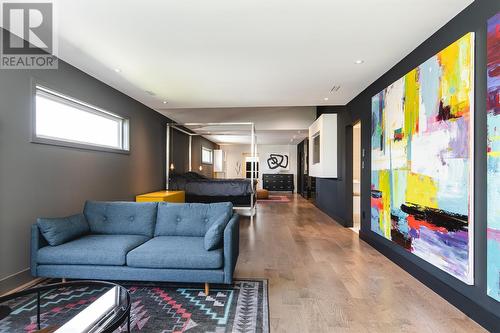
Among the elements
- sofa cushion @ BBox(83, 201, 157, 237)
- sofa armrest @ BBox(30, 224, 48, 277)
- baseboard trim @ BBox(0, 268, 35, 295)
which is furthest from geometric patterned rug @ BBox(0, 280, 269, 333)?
sofa cushion @ BBox(83, 201, 157, 237)

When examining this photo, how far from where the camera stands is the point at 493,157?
5.88ft

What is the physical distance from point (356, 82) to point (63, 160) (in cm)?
410

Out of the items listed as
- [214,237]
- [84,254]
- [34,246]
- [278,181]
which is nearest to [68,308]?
[84,254]

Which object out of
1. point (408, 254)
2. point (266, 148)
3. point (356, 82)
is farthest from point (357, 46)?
point (266, 148)

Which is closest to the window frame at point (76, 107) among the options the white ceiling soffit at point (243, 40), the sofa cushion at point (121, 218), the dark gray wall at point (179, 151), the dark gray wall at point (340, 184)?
the white ceiling soffit at point (243, 40)

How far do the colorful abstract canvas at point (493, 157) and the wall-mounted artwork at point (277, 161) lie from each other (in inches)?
435

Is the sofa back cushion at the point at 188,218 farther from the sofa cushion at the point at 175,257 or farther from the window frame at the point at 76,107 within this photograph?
the window frame at the point at 76,107

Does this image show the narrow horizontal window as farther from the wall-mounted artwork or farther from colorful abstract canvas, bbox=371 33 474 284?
the wall-mounted artwork

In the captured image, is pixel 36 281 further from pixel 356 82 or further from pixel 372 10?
pixel 356 82

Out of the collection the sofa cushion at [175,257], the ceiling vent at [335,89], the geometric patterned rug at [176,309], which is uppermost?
the ceiling vent at [335,89]

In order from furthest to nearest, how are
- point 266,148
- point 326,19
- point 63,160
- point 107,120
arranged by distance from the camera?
point 266,148
point 107,120
point 63,160
point 326,19

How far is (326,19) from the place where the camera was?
7.37 ft

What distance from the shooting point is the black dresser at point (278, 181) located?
1275 cm

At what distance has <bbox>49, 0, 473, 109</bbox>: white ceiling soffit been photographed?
2.10 m
